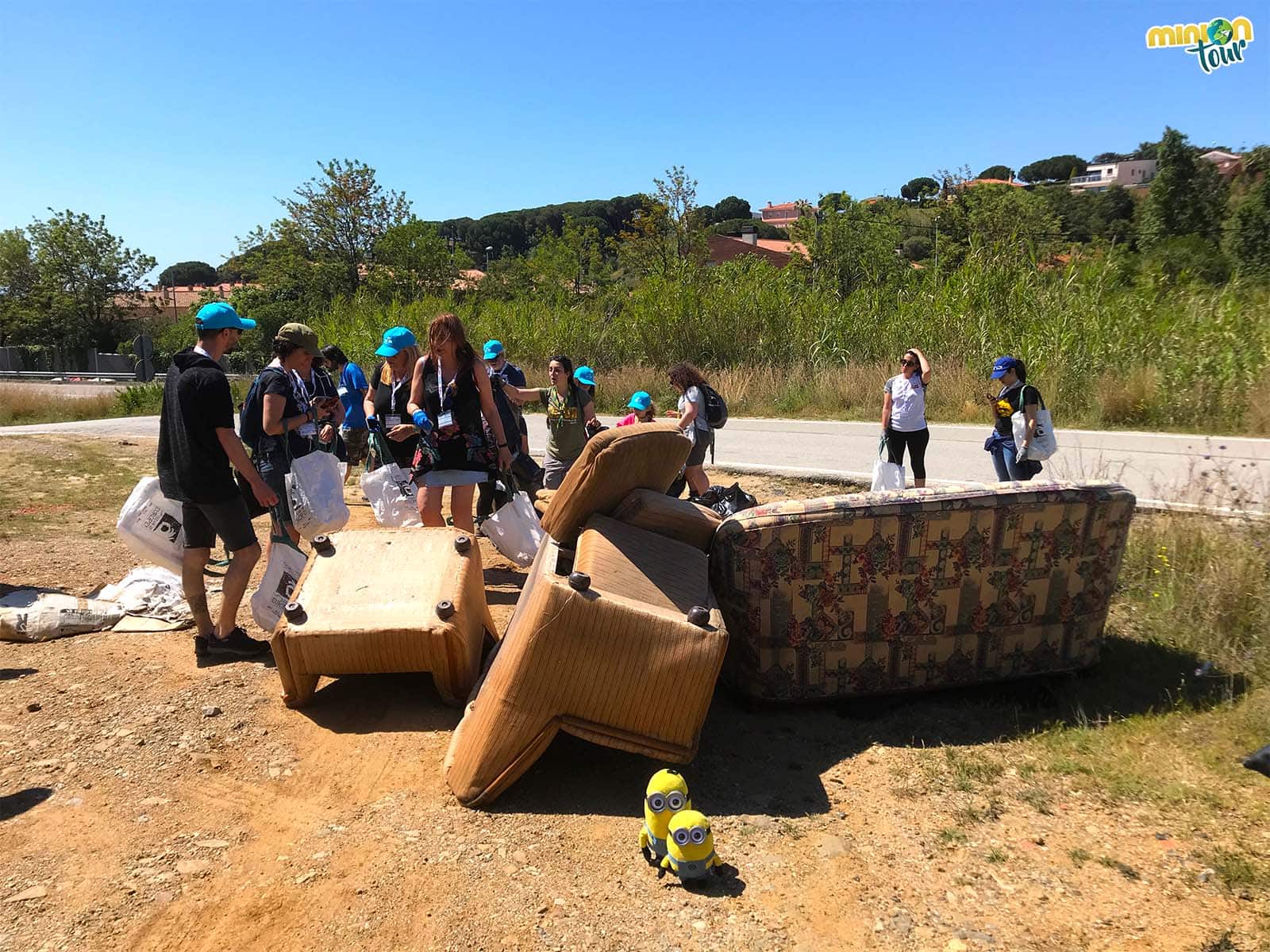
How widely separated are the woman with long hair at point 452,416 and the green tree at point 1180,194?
Answer: 144 feet

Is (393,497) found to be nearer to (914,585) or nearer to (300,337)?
(300,337)

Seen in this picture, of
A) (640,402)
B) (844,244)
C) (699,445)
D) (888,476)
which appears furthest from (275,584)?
(844,244)

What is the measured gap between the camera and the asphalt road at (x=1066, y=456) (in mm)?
7461

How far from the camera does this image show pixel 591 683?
137 inches

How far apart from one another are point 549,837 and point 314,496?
2997 millimetres

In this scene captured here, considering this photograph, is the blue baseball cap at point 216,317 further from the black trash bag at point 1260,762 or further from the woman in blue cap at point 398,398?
the black trash bag at point 1260,762

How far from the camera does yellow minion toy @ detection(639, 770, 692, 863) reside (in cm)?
312

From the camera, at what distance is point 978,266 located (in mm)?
17375

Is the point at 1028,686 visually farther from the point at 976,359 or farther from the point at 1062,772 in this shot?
the point at 976,359

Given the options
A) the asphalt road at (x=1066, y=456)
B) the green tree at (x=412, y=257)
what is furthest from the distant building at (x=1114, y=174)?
the asphalt road at (x=1066, y=456)

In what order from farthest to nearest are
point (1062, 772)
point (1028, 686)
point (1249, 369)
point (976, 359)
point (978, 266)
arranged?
point (978, 266), point (976, 359), point (1249, 369), point (1028, 686), point (1062, 772)

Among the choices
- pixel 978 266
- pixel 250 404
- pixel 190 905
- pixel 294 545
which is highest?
pixel 978 266

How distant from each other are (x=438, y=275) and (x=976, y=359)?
32.6 m

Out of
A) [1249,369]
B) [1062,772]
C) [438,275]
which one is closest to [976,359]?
[1249,369]
